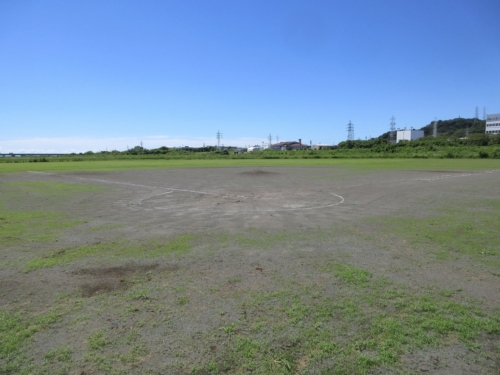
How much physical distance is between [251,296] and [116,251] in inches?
134

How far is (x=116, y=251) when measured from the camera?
675 cm

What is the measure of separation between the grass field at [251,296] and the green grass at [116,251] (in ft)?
0.12

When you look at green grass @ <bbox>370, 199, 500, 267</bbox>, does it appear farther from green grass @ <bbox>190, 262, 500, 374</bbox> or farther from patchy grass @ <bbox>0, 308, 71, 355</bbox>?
patchy grass @ <bbox>0, 308, 71, 355</bbox>

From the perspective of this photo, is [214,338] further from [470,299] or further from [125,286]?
[470,299]

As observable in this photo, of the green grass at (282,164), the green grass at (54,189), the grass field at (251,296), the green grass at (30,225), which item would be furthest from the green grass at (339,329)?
the green grass at (282,164)

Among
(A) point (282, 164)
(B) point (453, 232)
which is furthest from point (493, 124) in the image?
(B) point (453, 232)

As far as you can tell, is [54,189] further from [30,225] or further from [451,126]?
[451,126]

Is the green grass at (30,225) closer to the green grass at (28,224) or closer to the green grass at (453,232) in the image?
the green grass at (28,224)

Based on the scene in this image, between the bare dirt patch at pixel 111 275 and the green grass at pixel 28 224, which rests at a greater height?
the green grass at pixel 28 224

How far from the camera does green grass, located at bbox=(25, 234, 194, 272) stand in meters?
6.13

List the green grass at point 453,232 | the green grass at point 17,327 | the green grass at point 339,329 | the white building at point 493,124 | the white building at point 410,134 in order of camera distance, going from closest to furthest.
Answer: the green grass at point 339,329, the green grass at point 17,327, the green grass at point 453,232, the white building at point 493,124, the white building at point 410,134

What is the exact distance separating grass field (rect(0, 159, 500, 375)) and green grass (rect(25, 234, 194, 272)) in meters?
0.04

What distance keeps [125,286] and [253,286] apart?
6.01ft

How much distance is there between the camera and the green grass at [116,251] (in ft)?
20.1
